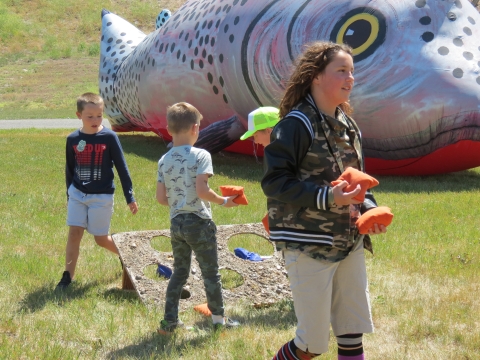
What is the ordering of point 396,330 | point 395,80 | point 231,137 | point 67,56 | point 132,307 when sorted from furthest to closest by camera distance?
point 67,56, point 231,137, point 395,80, point 132,307, point 396,330

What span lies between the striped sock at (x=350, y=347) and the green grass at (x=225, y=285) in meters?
0.71

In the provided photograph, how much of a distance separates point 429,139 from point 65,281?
5.77 m

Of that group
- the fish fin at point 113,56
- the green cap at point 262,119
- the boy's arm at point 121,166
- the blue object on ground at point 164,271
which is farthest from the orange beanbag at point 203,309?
the fish fin at point 113,56

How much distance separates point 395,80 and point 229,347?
19.4 ft

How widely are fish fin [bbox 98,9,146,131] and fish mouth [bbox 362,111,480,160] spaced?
6.93 m

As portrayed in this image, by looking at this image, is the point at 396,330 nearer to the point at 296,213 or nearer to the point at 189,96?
the point at 296,213

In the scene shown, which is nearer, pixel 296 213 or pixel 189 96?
pixel 296 213

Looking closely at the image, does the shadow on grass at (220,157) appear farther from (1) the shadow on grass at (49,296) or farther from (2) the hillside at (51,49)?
(2) the hillside at (51,49)

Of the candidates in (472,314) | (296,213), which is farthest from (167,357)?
(472,314)

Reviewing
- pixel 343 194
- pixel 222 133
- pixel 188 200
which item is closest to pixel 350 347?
pixel 343 194

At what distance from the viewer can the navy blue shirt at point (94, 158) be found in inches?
199

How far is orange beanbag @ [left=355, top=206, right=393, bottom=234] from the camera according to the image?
2.89 meters

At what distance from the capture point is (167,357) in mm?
3852

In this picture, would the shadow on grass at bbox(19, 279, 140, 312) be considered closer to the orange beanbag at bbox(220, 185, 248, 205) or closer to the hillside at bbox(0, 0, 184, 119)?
the orange beanbag at bbox(220, 185, 248, 205)
